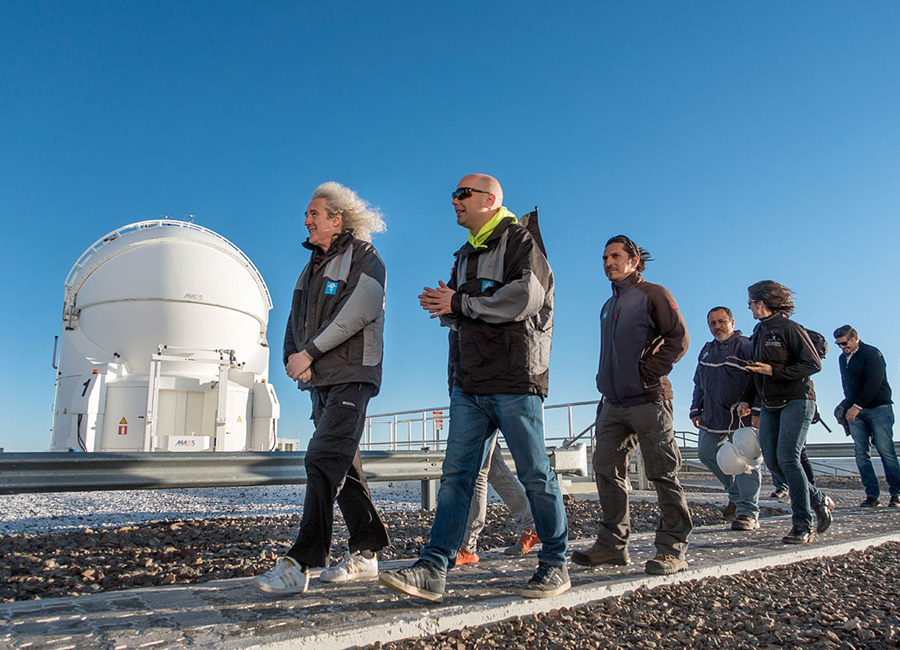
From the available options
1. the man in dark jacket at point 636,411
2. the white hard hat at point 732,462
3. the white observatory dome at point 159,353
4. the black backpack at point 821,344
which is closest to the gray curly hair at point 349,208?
the man in dark jacket at point 636,411

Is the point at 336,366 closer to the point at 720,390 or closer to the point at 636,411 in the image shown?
the point at 636,411

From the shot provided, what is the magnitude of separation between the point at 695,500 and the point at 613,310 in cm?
423

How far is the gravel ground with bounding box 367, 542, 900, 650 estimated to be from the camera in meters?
1.95

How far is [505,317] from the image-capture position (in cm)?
251

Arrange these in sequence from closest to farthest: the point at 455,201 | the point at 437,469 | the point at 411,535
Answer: the point at 455,201 < the point at 411,535 < the point at 437,469

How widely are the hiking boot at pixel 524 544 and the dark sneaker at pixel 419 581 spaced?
1179 millimetres

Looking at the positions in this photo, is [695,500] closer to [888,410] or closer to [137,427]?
[888,410]

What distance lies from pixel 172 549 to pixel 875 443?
22.5 ft

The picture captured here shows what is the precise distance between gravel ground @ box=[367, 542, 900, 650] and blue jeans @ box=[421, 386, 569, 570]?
0.35 m

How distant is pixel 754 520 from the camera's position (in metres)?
4.53

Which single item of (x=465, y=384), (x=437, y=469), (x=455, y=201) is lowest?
(x=437, y=469)

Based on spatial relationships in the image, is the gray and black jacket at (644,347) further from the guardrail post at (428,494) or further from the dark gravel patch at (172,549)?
the guardrail post at (428,494)

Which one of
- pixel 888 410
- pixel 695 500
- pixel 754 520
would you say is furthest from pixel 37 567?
pixel 888 410

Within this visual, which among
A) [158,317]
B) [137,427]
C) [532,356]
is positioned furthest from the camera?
[158,317]
